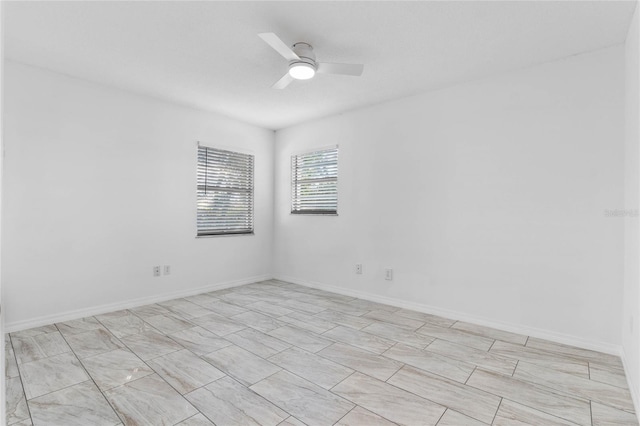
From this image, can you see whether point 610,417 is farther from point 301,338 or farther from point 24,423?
point 24,423

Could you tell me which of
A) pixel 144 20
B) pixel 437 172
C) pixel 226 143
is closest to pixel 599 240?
pixel 437 172

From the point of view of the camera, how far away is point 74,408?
2.03m

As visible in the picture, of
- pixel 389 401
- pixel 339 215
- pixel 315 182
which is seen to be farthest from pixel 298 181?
pixel 389 401

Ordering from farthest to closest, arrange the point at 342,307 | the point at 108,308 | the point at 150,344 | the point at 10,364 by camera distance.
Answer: the point at 342,307
the point at 108,308
the point at 150,344
the point at 10,364

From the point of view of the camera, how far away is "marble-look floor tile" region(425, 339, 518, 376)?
99.7 inches

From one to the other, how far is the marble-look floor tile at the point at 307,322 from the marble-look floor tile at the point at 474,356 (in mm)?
966

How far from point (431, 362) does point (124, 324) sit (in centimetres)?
283

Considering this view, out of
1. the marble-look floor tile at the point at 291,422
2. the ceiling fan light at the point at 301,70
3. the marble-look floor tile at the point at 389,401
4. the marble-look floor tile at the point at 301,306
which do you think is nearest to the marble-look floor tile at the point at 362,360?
the marble-look floor tile at the point at 389,401

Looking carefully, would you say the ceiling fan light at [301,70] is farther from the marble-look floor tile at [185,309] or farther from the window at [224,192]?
the marble-look floor tile at [185,309]

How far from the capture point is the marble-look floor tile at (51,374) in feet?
7.30

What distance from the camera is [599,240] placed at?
9.25ft

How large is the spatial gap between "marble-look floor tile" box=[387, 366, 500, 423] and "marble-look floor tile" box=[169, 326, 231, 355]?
4.74ft

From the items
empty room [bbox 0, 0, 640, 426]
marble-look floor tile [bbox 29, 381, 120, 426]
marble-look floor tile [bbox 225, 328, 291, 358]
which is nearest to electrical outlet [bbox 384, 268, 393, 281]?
empty room [bbox 0, 0, 640, 426]

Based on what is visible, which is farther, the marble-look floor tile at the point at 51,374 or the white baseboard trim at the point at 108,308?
the white baseboard trim at the point at 108,308
